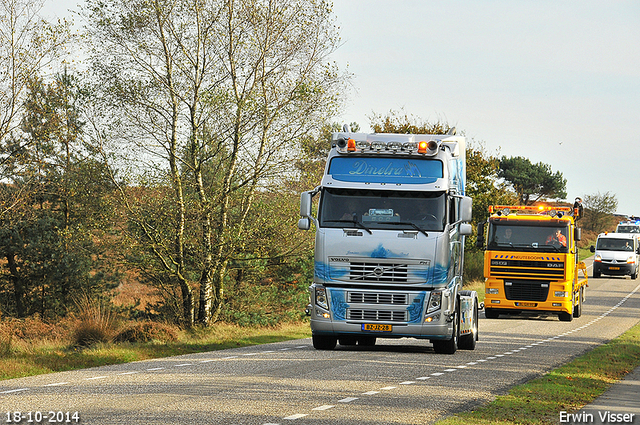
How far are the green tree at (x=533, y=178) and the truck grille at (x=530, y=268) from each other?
68136 millimetres

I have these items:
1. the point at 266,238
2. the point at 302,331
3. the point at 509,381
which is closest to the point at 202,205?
the point at 266,238

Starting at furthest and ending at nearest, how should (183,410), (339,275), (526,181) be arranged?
(526,181)
(339,275)
(183,410)

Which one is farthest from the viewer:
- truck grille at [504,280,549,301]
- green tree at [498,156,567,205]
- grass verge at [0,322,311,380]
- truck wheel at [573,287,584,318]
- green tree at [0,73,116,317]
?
green tree at [498,156,567,205]

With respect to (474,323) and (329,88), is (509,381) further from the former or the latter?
(329,88)

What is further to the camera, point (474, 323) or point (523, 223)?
point (523, 223)

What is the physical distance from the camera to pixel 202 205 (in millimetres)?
25953

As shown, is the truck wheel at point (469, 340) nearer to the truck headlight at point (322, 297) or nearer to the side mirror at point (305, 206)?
the truck headlight at point (322, 297)

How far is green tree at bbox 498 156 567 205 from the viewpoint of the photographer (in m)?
96.2

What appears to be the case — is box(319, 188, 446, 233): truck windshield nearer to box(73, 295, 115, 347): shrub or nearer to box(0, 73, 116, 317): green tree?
box(73, 295, 115, 347): shrub

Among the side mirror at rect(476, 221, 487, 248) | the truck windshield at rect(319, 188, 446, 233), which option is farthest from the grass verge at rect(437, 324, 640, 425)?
the side mirror at rect(476, 221, 487, 248)

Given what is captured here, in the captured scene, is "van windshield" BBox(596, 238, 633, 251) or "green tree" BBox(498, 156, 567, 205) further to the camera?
"green tree" BBox(498, 156, 567, 205)

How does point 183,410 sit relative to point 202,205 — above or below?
below

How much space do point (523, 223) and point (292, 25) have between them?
1029cm

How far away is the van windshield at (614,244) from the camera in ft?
182
